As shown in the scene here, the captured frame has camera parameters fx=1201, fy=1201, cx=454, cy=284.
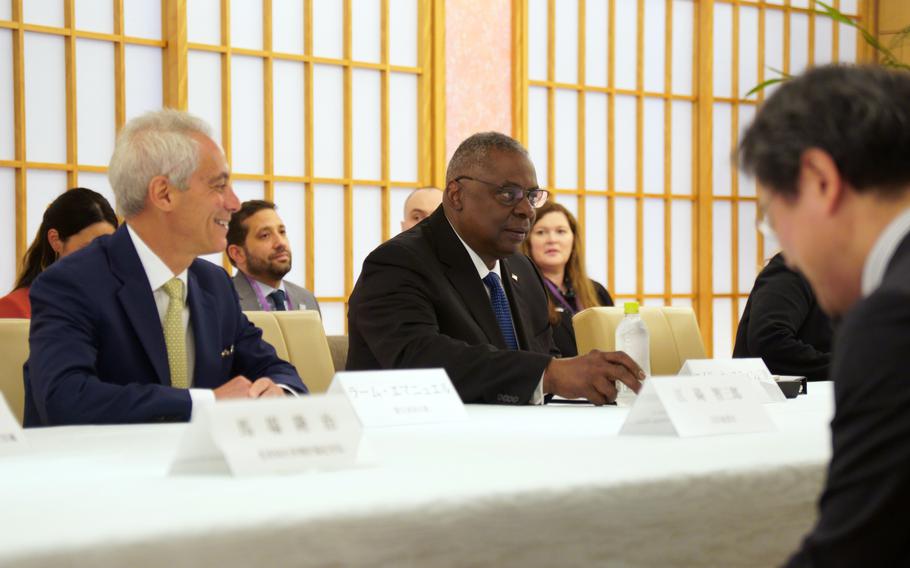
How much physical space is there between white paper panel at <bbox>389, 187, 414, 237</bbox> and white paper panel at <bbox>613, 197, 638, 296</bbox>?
155 centimetres

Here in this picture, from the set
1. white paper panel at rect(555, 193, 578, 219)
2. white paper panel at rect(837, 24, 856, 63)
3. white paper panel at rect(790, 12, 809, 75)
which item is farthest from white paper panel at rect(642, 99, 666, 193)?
white paper panel at rect(837, 24, 856, 63)

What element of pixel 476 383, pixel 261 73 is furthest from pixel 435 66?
pixel 476 383

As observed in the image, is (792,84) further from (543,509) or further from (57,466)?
(57,466)

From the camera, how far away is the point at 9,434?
145 cm

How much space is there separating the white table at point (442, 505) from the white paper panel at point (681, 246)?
19.5 ft

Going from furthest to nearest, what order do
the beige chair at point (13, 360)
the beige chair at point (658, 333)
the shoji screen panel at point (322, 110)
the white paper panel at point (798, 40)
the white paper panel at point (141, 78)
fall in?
the white paper panel at point (798, 40), the shoji screen panel at point (322, 110), the white paper panel at point (141, 78), the beige chair at point (658, 333), the beige chair at point (13, 360)

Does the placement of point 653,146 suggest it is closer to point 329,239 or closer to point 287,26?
point 329,239

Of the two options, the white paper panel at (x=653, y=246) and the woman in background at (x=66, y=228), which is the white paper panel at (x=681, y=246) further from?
the woman in background at (x=66, y=228)

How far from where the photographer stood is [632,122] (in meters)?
7.23

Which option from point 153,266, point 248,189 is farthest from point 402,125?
point 153,266

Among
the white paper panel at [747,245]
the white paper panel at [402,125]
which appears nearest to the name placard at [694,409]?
the white paper panel at [402,125]

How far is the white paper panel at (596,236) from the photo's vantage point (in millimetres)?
7070

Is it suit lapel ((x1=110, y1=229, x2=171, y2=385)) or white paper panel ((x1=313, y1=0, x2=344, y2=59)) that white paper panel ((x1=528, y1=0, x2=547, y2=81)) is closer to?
white paper panel ((x1=313, y1=0, x2=344, y2=59))

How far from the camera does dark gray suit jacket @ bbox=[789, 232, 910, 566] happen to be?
2.64ft
